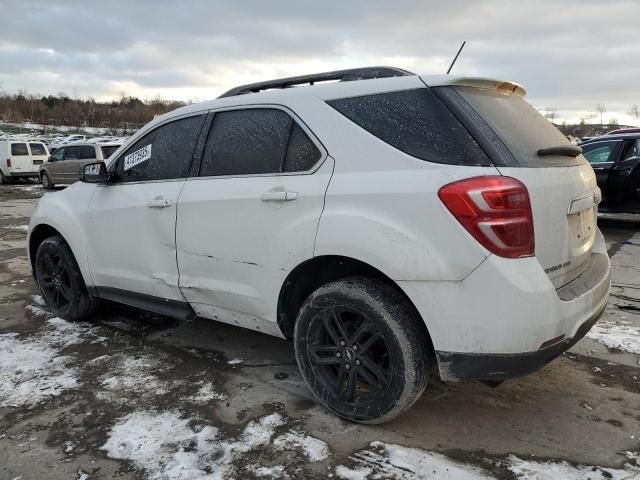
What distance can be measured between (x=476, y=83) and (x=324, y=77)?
2.98 ft

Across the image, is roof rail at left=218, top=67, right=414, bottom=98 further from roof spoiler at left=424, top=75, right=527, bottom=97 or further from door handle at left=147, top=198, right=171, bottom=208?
door handle at left=147, top=198, right=171, bottom=208

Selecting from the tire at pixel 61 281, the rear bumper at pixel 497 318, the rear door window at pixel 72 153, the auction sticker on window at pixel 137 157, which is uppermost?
the auction sticker on window at pixel 137 157

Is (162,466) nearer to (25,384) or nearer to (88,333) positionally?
(25,384)

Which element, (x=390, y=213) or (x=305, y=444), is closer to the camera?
(x=390, y=213)

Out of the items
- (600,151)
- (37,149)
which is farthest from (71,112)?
(600,151)

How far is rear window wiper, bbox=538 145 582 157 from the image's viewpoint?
8.42 feet

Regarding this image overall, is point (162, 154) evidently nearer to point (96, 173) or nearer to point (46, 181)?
point (96, 173)

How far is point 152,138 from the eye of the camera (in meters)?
3.71

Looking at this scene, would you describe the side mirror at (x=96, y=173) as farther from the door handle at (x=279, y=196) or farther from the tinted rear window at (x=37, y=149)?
the tinted rear window at (x=37, y=149)

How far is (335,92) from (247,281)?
116 centimetres

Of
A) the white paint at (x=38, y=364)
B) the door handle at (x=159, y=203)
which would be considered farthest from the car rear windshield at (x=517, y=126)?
the white paint at (x=38, y=364)

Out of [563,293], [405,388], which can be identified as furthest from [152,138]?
[563,293]

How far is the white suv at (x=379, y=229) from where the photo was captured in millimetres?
2240

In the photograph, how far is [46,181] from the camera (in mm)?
19000
